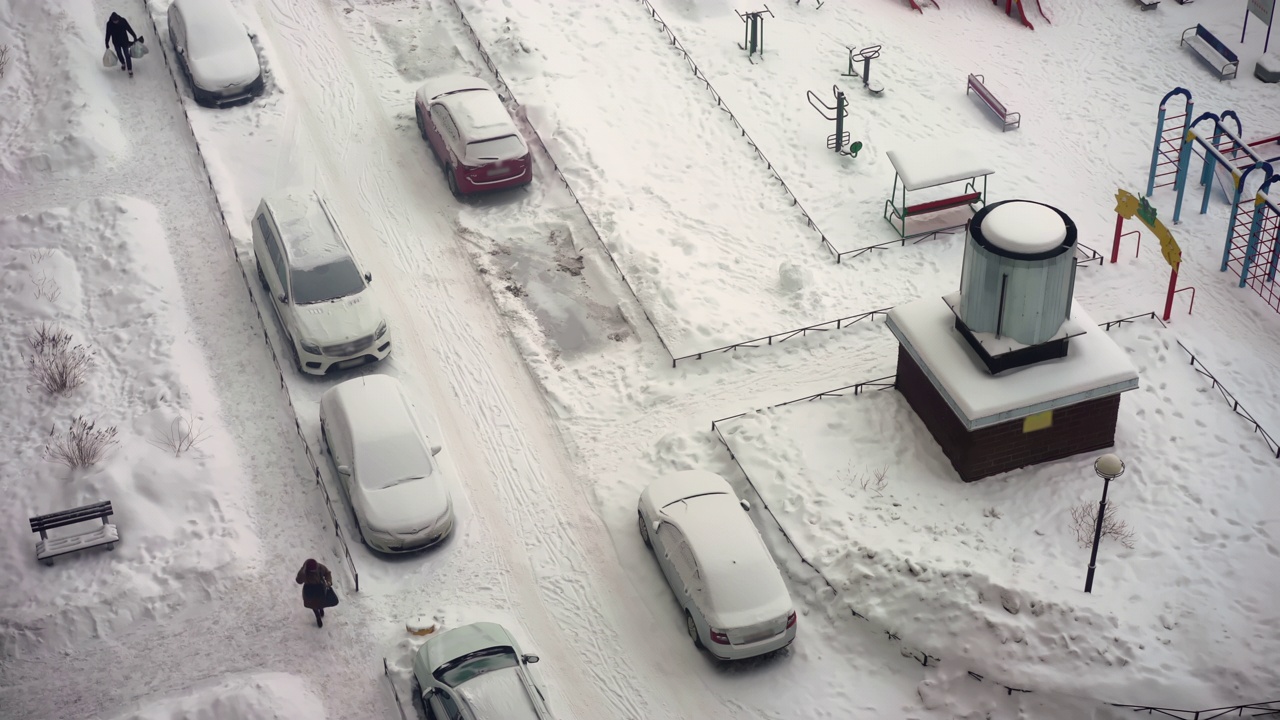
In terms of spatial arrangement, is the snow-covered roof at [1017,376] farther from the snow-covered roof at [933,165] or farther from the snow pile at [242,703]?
the snow pile at [242,703]

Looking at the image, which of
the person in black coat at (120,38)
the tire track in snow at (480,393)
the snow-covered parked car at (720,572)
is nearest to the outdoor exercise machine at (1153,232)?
the snow-covered parked car at (720,572)

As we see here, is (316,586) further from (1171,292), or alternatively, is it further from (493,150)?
(1171,292)

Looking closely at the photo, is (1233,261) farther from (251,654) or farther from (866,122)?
(251,654)

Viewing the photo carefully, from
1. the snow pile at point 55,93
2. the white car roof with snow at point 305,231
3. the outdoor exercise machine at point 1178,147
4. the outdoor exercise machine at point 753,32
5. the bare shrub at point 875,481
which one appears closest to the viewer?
the bare shrub at point 875,481

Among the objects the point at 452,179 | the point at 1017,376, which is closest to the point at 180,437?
the point at 452,179

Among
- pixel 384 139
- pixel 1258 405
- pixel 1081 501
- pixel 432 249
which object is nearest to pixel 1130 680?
pixel 1081 501
